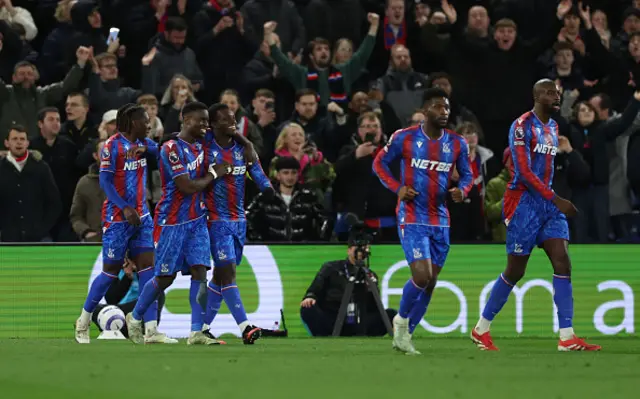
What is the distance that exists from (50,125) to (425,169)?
668 centimetres

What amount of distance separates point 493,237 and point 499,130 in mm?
2188

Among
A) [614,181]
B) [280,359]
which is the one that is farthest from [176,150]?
[614,181]

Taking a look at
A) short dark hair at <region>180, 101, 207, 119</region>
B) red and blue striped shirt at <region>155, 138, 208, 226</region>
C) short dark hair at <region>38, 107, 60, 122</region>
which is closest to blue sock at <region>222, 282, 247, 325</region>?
red and blue striped shirt at <region>155, 138, 208, 226</region>

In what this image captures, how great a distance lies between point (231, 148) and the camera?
14297mm

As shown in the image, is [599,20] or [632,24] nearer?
[632,24]

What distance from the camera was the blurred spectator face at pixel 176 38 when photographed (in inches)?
767

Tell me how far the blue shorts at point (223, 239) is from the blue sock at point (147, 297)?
711 mm

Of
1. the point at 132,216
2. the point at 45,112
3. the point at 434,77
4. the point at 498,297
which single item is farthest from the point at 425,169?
the point at 45,112

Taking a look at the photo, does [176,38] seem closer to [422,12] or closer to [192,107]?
[422,12]

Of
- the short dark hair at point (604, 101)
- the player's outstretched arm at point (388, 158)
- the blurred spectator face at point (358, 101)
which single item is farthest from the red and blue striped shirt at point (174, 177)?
the short dark hair at point (604, 101)

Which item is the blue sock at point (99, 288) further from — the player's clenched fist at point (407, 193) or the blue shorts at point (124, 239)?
the player's clenched fist at point (407, 193)

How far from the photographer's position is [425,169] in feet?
43.3

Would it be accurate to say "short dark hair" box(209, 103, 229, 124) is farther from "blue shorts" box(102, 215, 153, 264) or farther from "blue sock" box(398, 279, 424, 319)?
"blue sock" box(398, 279, 424, 319)

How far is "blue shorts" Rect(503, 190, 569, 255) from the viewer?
13203 mm
